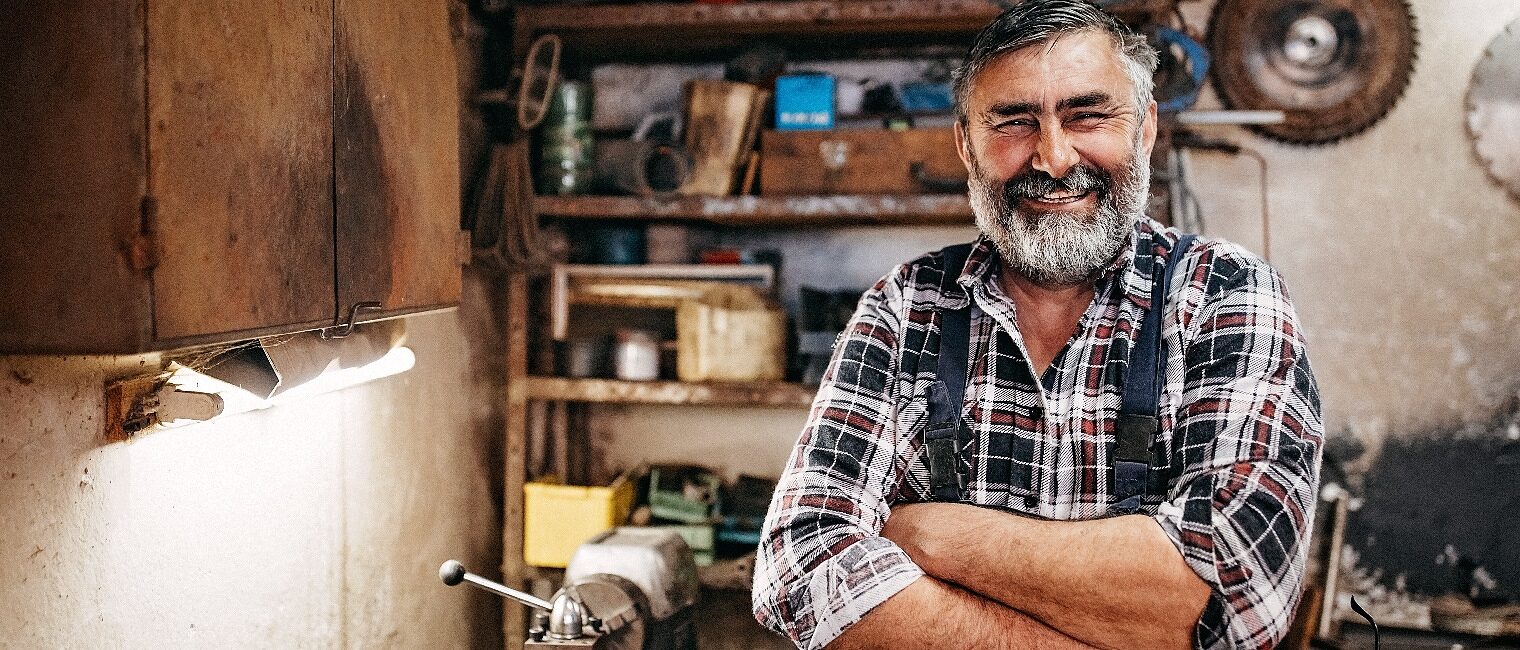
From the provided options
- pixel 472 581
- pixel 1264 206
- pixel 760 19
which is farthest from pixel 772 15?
pixel 1264 206

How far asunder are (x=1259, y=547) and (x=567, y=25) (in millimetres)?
2615

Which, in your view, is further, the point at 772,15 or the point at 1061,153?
the point at 772,15

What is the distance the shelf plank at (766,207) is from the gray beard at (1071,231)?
4.14ft

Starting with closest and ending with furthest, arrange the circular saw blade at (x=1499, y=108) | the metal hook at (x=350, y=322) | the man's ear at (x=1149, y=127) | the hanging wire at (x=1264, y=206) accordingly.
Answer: the metal hook at (x=350, y=322) → the man's ear at (x=1149, y=127) → the circular saw blade at (x=1499, y=108) → the hanging wire at (x=1264, y=206)

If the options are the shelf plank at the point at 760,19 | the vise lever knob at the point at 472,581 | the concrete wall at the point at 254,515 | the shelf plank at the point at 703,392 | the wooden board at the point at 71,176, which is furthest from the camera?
the shelf plank at the point at 703,392

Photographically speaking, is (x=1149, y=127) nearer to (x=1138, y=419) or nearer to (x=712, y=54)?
(x=1138, y=419)

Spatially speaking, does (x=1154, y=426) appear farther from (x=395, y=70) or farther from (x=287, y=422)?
(x=287, y=422)

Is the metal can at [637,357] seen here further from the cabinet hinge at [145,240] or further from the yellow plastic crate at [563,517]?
the cabinet hinge at [145,240]

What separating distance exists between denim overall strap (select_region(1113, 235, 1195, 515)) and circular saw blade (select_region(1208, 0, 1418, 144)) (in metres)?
2.52

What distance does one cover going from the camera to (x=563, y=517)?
3.34 metres

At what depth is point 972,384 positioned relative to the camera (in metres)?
1.71

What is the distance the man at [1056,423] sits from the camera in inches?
54.9

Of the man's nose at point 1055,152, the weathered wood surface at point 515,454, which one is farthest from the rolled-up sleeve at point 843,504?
the weathered wood surface at point 515,454

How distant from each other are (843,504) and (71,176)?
1.16 m
